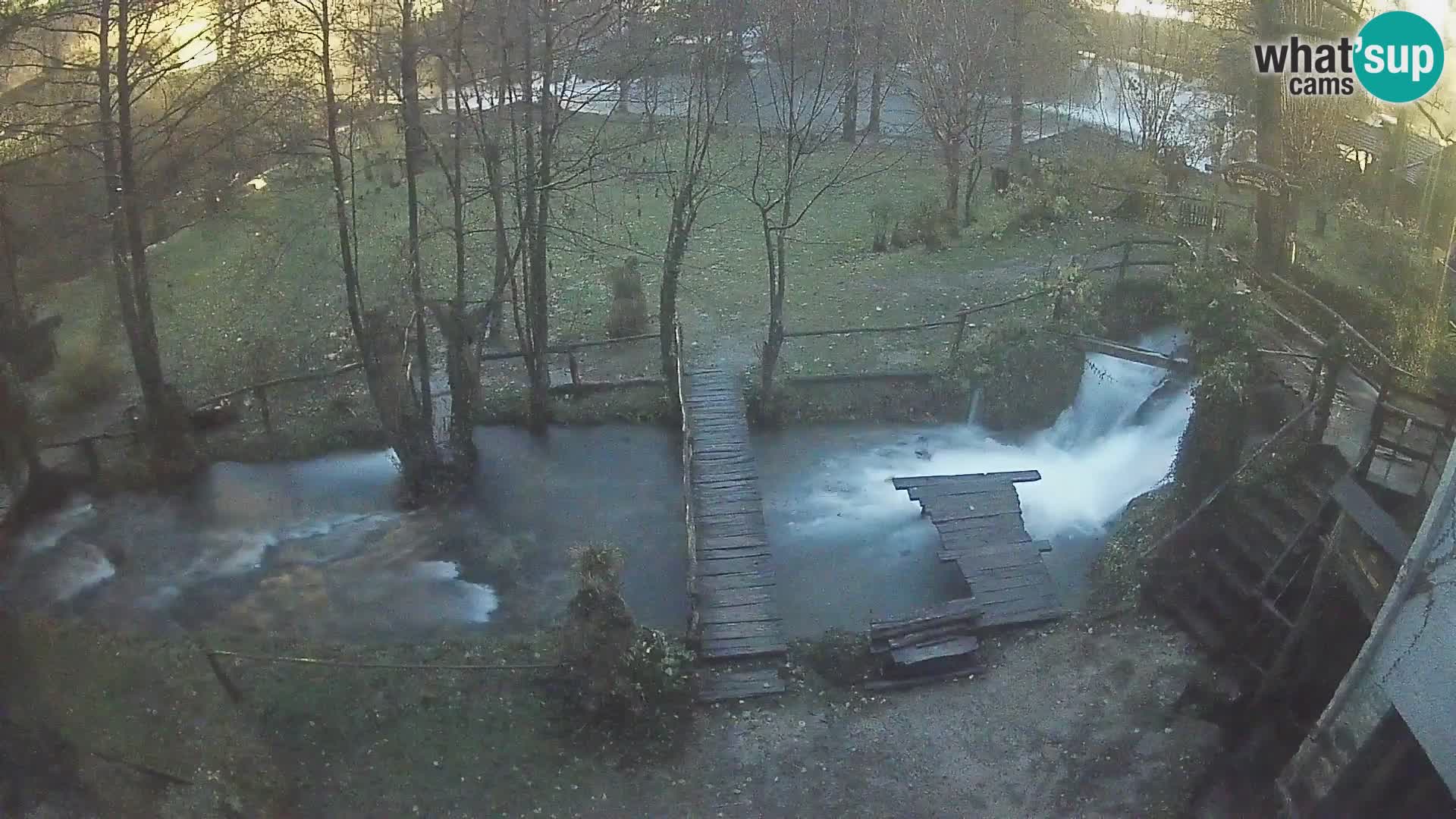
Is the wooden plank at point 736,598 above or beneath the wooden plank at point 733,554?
beneath

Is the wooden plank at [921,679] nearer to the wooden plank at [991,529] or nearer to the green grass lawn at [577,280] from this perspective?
the wooden plank at [991,529]

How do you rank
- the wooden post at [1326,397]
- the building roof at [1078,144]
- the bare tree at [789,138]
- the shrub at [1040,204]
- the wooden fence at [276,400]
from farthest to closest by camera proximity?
the building roof at [1078,144]
the shrub at [1040,204]
the bare tree at [789,138]
the wooden fence at [276,400]
the wooden post at [1326,397]

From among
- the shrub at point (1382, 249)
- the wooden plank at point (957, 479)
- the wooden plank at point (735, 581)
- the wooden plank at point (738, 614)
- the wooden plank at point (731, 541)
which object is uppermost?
the shrub at point (1382, 249)

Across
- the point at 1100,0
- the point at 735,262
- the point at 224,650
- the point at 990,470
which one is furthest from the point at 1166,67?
the point at 224,650

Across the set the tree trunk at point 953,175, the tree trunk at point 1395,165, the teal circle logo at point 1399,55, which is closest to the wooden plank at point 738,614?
the teal circle logo at point 1399,55

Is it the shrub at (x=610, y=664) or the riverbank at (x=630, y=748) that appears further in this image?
the shrub at (x=610, y=664)
